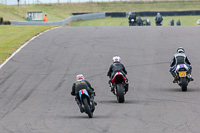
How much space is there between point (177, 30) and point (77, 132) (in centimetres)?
2327

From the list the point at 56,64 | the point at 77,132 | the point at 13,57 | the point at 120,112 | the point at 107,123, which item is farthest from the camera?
the point at 13,57

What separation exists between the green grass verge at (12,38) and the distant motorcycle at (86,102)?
1105cm

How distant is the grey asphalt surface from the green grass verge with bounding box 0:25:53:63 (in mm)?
781

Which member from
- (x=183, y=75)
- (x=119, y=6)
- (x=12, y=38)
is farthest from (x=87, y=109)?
(x=119, y=6)

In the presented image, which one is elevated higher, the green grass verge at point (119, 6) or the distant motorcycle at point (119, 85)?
the distant motorcycle at point (119, 85)

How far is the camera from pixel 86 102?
12.0 metres

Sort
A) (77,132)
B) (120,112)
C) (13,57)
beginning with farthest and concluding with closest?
(13,57)
(120,112)
(77,132)

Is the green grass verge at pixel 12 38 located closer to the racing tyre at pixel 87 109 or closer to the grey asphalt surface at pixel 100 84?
the grey asphalt surface at pixel 100 84

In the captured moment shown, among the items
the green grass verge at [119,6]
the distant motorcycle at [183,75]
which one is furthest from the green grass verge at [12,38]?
the green grass verge at [119,6]

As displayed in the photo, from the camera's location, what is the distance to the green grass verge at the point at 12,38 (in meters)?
25.0

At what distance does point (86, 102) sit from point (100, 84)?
18.9 ft

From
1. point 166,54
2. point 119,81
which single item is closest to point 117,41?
point 166,54

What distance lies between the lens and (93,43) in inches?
1085

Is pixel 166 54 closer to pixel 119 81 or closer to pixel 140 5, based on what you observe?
pixel 119 81
